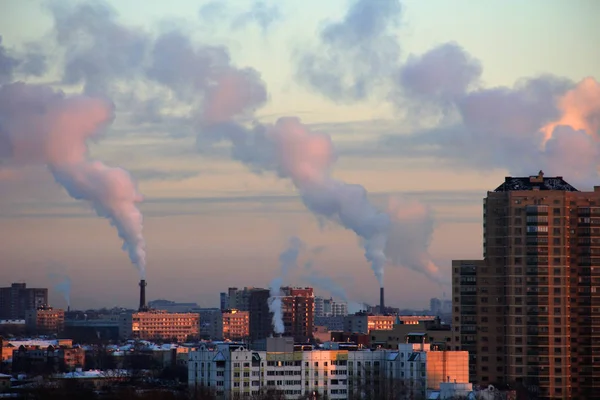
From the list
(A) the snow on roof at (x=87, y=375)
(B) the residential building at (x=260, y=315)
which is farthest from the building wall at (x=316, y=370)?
(B) the residential building at (x=260, y=315)

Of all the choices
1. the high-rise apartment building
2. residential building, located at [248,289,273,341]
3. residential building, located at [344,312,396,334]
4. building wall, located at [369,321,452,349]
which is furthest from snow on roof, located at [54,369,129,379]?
residential building, located at [248,289,273,341]

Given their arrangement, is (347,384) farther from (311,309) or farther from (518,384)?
(311,309)

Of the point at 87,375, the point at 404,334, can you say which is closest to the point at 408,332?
the point at 404,334

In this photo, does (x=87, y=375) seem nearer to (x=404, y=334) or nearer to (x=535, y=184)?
(x=404, y=334)

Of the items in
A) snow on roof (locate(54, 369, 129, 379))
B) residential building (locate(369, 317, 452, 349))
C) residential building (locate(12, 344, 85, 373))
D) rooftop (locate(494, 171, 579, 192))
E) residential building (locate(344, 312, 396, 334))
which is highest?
rooftop (locate(494, 171, 579, 192))

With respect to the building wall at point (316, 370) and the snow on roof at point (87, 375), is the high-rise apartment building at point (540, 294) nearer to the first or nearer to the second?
the building wall at point (316, 370)

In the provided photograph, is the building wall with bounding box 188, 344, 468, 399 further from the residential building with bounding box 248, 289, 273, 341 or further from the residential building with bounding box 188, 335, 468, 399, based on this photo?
the residential building with bounding box 248, 289, 273, 341

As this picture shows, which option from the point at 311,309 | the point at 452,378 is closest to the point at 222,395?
the point at 452,378
